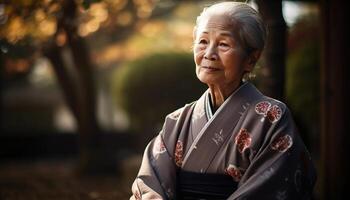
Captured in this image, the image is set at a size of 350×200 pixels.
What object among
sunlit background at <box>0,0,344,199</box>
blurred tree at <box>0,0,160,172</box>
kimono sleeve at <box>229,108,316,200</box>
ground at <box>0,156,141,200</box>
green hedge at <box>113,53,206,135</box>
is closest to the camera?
kimono sleeve at <box>229,108,316,200</box>

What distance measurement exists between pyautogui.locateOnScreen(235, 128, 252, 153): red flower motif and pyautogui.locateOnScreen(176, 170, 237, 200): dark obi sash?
0.16 m

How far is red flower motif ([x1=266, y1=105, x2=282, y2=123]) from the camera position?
2943mm

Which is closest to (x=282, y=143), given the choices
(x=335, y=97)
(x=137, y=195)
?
(x=137, y=195)

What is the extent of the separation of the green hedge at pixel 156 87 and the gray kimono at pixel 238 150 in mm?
6974

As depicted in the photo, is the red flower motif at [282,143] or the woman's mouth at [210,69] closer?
the red flower motif at [282,143]

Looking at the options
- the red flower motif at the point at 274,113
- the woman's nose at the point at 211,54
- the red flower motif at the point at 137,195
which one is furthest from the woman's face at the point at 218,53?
the red flower motif at the point at 137,195

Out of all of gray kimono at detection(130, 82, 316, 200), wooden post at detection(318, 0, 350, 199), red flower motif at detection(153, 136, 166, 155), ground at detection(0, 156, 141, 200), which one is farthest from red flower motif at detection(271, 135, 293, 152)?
wooden post at detection(318, 0, 350, 199)

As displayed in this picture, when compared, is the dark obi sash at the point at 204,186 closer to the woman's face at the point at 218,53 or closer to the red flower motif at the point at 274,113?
the red flower motif at the point at 274,113

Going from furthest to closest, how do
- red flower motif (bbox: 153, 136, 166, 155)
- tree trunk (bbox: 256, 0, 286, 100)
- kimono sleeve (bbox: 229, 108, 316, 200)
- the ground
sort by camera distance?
the ground
tree trunk (bbox: 256, 0, 286, 100)
red flower motif (bbox: 153, 136, 166, 155)
kimono sleeve (bbox: 229, 108, 316, 200)

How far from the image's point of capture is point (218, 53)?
118 inches

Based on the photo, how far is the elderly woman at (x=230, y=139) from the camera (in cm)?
289

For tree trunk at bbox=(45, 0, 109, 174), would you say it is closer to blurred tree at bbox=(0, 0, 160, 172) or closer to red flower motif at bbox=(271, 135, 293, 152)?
blurred tree at bbox=(0, 0, 160, 172)

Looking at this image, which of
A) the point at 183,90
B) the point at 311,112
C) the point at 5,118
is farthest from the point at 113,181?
the point at 5,118

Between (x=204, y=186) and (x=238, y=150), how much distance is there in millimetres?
258
